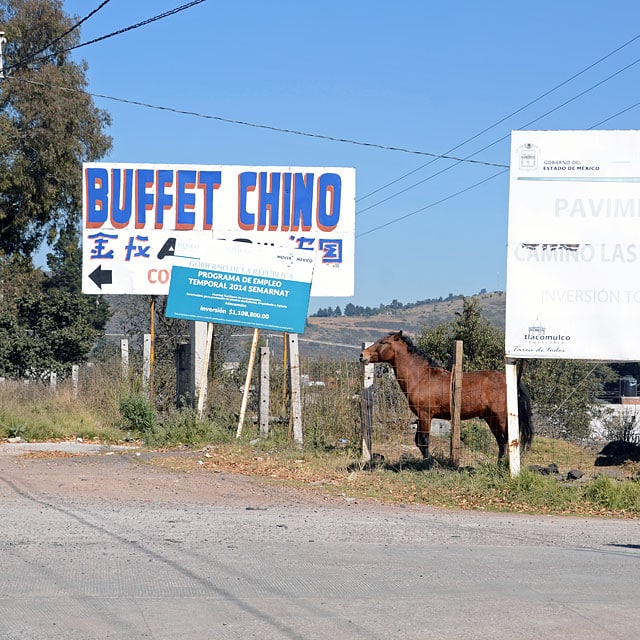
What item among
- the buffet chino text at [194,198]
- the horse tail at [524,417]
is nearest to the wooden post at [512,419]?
the horse tail at [524,417]

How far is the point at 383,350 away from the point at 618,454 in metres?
4.17

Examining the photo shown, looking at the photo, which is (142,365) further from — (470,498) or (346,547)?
(346,547)

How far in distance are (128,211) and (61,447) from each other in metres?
5.15

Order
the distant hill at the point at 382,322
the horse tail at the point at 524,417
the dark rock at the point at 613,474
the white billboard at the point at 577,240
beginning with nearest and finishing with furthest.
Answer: the white billboard at the point at 577,240
the dark rock at the point at 613,474
the horse tail at the point at 524,417
the distant hill at the point at 382,322

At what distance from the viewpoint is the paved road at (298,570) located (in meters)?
6.21

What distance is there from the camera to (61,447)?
16.5m

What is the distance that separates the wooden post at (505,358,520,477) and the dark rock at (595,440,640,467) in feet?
11.0

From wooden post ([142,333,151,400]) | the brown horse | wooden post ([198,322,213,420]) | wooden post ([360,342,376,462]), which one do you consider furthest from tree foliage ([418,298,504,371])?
the brown horse

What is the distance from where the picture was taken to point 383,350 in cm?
1540

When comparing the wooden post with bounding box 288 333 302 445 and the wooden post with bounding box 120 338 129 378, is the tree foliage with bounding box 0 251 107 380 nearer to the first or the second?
Result: the wooden post with bounding box 120 338 129 378

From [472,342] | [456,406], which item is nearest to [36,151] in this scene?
[472,342]

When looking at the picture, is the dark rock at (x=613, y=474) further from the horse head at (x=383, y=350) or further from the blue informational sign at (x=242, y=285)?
the blue informational sign at (x=242, y=285)

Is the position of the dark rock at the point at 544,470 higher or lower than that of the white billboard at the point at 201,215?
lower

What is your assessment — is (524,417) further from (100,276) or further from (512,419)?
(100,276)
